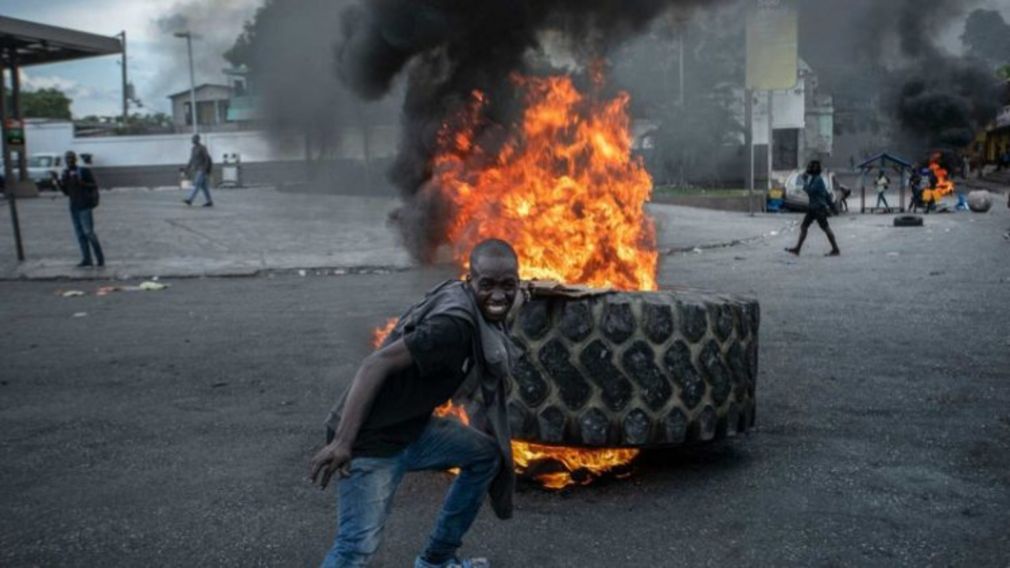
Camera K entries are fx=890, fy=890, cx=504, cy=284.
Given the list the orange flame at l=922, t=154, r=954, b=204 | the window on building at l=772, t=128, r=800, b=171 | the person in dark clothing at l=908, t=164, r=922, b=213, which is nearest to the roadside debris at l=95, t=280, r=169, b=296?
the person in dark clothing at l=908, t=164, r=922, b=213

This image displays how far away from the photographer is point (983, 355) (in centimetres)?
686

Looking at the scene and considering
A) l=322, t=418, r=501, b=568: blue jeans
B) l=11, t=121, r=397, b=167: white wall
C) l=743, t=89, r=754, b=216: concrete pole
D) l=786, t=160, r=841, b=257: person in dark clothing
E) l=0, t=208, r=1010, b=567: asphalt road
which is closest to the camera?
l=322, t=418, r=501, b=568: blue jeans

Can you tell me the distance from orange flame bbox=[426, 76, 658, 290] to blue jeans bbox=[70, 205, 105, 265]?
955 centimetres

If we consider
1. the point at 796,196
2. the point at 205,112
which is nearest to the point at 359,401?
the point at 796,196

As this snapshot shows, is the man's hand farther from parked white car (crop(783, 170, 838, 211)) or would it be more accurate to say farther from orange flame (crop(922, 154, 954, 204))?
orange flame (crop(922, 154, 954, 204))

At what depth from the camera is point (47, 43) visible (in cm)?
2617

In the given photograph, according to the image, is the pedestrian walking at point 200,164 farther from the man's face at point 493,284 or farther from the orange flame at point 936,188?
the orange flame at point 936,188

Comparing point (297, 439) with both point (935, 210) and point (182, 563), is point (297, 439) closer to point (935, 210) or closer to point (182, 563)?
point (182, 563)

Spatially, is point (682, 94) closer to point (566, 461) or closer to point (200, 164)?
point (200, 164)

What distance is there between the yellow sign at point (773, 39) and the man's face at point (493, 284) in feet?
10.0

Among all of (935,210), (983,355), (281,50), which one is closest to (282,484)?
(281,50)

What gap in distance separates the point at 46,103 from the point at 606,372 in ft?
271

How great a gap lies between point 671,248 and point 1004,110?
49.6 metres

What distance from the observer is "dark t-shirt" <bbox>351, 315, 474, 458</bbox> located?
2.72 metres
